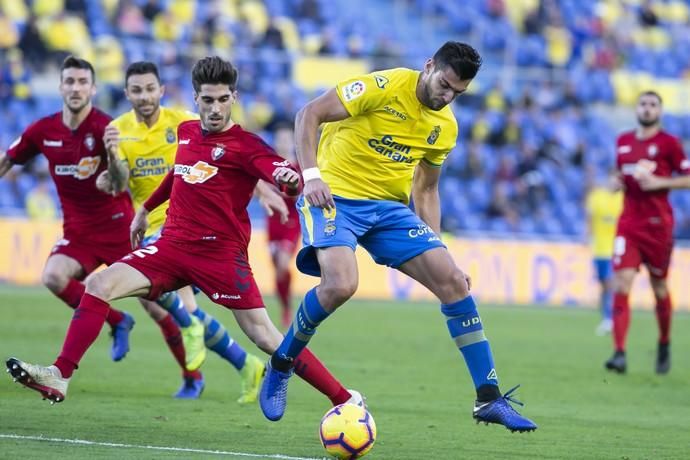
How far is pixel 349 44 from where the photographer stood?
2714 cm

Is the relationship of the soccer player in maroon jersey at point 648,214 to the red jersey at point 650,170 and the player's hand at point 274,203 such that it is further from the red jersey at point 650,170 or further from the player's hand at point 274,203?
the player's hand at point 274,203

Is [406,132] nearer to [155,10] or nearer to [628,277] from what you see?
[628,277]

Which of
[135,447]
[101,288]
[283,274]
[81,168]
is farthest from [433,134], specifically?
[283,274]

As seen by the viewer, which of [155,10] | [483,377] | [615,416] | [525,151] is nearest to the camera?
[483,377]

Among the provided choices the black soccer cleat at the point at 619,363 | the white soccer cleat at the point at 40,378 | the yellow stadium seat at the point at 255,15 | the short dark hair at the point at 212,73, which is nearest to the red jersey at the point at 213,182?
the short dark hair at the point at 212,73

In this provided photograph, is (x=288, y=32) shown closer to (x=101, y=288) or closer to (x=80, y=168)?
(x=80, y=168)

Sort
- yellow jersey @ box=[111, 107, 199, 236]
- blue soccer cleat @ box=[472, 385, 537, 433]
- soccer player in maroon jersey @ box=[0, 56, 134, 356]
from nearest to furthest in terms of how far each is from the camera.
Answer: blue soccer cleat @ box=[472, 385, 537, 433]
soccer player in maroon jersey @ box=[0, 56, 134, 356]
yellow jersey @ box=[111, 107, 199, 236]

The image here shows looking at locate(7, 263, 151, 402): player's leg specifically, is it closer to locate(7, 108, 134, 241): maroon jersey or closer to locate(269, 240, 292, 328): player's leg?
locate(7, 108, 134, 241): maroon jersey

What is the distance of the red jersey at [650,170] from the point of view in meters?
13.4

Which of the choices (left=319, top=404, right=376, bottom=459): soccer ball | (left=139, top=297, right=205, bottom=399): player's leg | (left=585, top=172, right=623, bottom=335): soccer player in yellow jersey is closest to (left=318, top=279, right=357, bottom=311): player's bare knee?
(left=319, top=404, right=376, bottom=459): soccer ball

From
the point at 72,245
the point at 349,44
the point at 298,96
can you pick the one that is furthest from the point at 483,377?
the point at 349,44

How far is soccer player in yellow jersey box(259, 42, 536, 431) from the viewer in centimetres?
759

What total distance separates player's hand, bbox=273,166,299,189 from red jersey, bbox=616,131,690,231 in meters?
6.74

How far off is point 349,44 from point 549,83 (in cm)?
518
